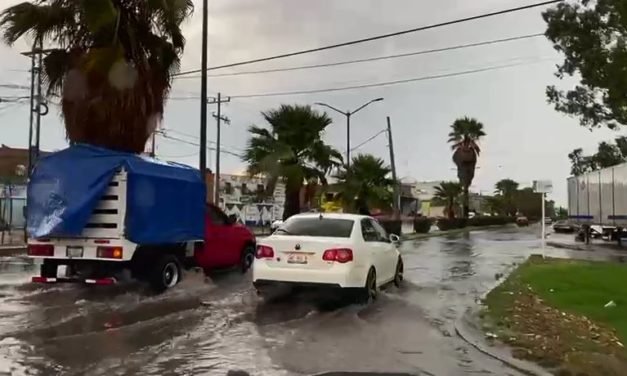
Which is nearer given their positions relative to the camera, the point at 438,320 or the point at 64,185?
the point at 438,320

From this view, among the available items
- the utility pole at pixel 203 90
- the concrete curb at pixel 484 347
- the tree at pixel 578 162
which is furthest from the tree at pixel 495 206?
the concrete curb at pixel 484 347

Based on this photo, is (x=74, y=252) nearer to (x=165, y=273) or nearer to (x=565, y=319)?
(x=165, y=273)

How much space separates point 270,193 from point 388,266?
13.2m

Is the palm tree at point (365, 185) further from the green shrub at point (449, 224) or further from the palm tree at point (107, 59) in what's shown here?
the green shrub at point (449, 224)

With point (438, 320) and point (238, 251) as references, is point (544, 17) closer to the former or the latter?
point (238, 251)

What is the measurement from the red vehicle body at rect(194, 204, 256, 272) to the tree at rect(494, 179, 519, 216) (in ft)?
392

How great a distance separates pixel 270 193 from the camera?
89.6 feet

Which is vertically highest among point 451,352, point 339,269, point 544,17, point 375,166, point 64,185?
point 544,17

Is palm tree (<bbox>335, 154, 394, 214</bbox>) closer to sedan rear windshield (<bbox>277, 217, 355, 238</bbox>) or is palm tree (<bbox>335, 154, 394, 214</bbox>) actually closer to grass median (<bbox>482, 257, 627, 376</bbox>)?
grass median (<bbox>482, 257, 627, 376</bbox>)

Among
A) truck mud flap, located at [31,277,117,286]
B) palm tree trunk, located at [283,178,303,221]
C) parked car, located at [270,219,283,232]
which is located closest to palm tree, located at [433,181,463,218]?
parked car, located at [270,219,283,232]

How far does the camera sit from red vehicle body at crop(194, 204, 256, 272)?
16.6 m

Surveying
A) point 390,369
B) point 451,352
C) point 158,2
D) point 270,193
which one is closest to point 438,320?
point 451,352

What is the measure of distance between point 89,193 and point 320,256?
4.28 m

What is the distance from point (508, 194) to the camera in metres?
138
